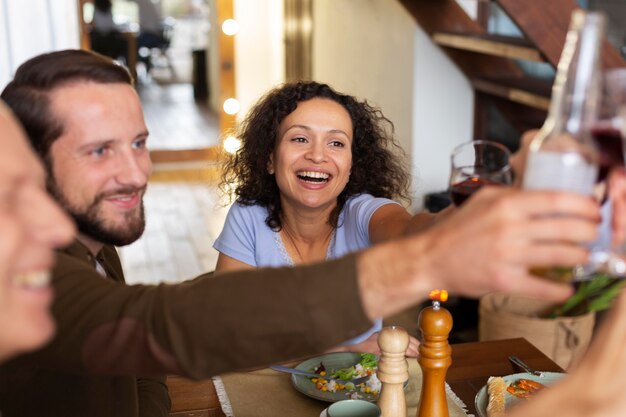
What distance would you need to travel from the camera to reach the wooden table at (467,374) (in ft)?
5.82

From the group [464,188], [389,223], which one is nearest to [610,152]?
[464,188]

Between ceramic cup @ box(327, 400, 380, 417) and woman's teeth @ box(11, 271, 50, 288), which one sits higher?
woman's teeth @ box(11, 271, 50, 288)

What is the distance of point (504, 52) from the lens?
10.4ft

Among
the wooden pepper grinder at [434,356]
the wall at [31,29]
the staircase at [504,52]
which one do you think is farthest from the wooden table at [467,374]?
the wall at [31,29]

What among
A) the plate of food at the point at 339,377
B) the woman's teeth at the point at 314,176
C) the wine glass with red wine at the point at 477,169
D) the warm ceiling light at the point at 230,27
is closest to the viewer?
the wine glass with red wine at the point at 477,169

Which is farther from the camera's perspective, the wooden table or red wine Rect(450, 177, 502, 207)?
the wooden table

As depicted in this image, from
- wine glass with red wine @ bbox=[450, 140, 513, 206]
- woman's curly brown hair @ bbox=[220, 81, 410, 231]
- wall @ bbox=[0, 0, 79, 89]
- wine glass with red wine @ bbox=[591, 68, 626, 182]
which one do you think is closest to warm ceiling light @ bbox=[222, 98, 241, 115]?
wall @ bbox=[0, 0, 79, 89]

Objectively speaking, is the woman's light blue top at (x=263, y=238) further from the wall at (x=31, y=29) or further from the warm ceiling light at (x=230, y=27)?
the warm ceiling light at (x=230, y=27)

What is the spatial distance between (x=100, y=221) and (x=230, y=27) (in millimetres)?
6249

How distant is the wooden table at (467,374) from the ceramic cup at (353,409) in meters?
0.36

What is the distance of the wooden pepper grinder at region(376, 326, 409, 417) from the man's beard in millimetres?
476

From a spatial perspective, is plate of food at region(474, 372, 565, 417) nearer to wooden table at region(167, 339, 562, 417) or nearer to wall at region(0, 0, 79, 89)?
wooden table at region(167, 339, 562, 417)

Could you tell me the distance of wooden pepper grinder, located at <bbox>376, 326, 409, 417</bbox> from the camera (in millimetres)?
1458

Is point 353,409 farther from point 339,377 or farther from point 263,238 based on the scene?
point 263,238
